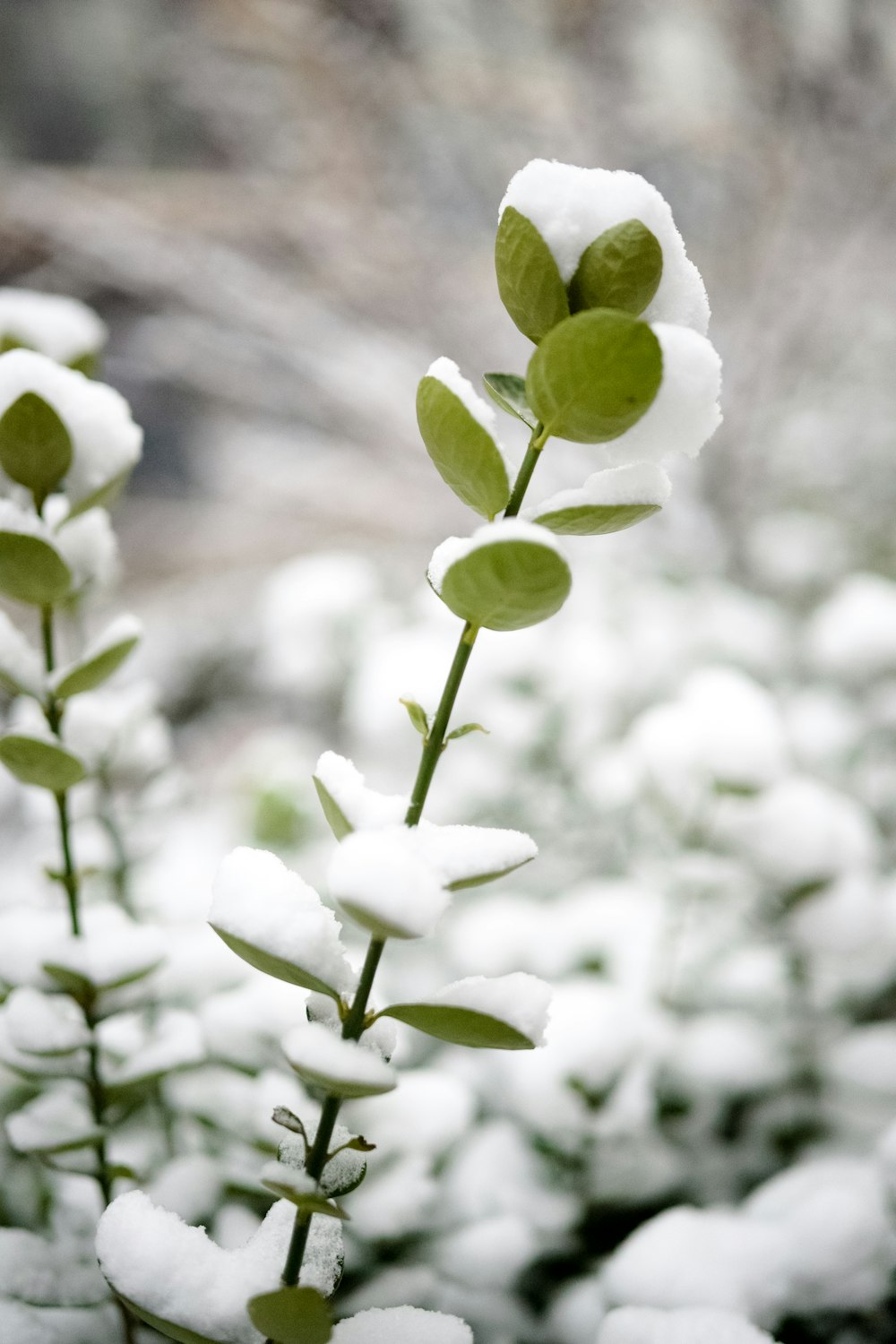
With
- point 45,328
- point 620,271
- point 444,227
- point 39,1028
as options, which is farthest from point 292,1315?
point 444,227

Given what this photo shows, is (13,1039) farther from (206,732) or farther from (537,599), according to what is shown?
(206,732)

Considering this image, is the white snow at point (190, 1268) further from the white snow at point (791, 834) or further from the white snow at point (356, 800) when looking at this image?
the white snow at point (791, 834)

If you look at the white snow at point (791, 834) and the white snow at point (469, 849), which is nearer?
the white snow at point (469, 849)

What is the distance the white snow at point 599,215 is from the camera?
0.70ft

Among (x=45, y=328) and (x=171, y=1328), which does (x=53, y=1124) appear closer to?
(x=171, y=1328)

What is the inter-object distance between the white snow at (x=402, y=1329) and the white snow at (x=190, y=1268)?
2cm

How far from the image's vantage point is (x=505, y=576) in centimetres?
20

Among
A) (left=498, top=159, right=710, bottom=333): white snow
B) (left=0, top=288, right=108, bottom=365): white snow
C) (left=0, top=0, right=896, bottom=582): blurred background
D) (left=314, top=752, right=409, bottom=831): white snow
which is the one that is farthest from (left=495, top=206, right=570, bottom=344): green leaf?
(left=0, top=0, right=896, bottom=582): blurred background

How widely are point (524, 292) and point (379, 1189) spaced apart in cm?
39

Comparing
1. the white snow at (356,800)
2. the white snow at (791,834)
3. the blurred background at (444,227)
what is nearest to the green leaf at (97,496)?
the white snow at (356,800)

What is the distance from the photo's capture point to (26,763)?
286mm

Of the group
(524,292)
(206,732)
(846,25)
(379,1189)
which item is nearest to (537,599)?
(524,292)

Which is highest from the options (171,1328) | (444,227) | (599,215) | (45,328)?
(444,227)

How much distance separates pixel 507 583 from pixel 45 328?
0.27m
